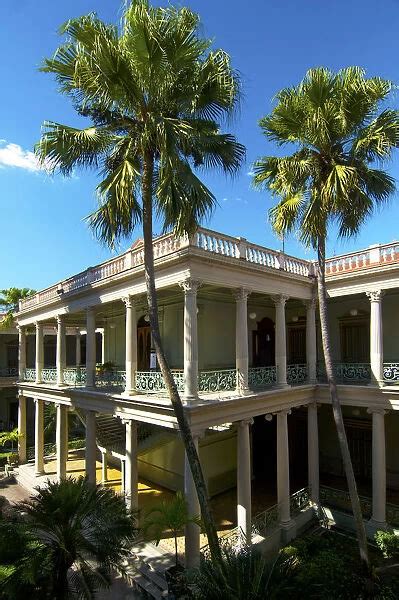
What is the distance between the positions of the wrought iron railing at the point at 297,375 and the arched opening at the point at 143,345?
5966mm

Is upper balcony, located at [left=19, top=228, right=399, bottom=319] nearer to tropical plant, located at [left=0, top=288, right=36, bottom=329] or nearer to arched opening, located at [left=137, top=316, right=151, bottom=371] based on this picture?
arched opening, located at [left=137, top=316, right=151, bottom=371]

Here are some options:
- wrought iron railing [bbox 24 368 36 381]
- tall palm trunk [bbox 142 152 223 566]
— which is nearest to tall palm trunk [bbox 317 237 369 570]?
tall palm trunk [bbox 142 152 223 566]

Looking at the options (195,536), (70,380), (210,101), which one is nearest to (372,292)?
(210,101)

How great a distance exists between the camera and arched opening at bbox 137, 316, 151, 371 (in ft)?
55.2

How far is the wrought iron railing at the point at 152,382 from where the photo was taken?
36.5ft

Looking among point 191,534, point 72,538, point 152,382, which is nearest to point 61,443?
point 152,382

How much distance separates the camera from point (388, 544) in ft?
36.4

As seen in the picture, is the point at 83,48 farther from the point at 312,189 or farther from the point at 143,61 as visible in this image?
the point at 312,189

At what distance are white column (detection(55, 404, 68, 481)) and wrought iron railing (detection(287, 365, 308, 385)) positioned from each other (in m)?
9.51

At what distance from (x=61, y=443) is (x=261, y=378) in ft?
30.1

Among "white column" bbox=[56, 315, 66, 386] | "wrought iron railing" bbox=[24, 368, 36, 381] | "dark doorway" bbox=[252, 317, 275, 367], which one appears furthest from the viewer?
"wrought iron railing" bbox=[24, 368, 36, 381]

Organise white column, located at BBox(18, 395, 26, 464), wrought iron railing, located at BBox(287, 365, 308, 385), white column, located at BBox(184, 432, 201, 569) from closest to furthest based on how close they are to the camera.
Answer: white column, located at BBox(184, 432, 201, 569) → wrought iron railing, located at BBox(287, 365, 308, 385) → white column, located at BBox(18, 395, 26, 464)

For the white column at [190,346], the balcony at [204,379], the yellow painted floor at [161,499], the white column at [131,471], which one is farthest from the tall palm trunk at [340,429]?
the white column at [131,471]

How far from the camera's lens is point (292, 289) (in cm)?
1388
